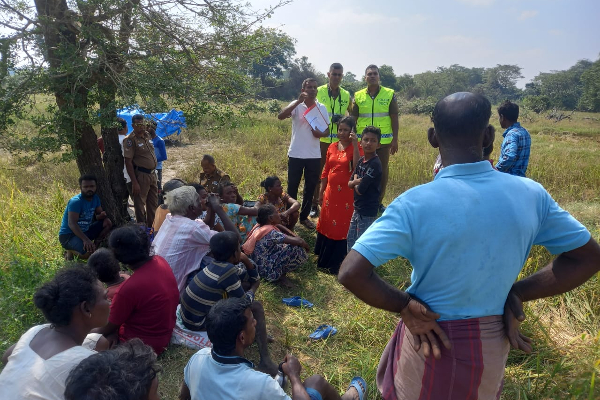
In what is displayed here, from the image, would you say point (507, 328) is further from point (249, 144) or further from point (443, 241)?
point (249, 144)

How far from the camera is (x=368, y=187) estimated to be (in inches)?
162

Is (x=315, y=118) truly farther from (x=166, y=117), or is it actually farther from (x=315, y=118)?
(x=166, y=117)

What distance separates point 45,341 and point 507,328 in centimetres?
194

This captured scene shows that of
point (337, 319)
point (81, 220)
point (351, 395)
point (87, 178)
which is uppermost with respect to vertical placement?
point (87, 178)

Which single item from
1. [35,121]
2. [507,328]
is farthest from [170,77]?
[507,328]

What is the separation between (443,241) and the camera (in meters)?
1.36

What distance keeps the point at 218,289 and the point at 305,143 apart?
3069 mm

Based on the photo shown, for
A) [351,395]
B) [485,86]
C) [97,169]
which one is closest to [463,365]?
[351,395]

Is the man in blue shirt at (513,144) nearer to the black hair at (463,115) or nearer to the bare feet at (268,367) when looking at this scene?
the bare feet at (268,367)

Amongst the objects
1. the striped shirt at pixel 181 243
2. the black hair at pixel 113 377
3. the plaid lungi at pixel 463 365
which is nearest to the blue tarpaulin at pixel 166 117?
the striped shirt at pixel 181 243

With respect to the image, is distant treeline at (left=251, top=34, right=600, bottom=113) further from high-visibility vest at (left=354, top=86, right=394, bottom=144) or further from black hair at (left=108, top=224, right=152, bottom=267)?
black hair at (left=108, top=224, right=152, bottom=267)

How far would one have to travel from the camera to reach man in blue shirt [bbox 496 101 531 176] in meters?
4.31

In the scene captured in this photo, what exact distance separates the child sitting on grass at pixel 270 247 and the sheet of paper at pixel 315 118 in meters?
1.69

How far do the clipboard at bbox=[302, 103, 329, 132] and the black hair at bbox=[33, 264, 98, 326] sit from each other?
3.80m
